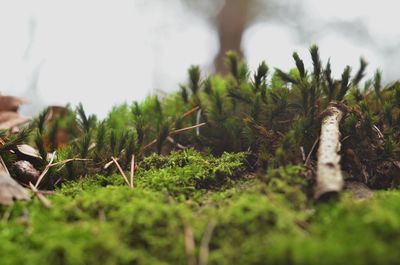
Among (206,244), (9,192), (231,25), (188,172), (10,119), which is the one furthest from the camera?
(231,25)

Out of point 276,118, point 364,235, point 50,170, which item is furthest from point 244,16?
point 364,235

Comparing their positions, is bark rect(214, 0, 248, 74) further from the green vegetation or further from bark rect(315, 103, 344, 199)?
bark rect(315, 103, 344, 199)

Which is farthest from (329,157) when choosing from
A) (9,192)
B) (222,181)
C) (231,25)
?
(231,25)

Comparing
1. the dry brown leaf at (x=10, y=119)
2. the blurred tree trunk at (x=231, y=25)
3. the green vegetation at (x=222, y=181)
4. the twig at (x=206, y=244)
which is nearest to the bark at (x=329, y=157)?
the green vegetation at (x=222, y=181)

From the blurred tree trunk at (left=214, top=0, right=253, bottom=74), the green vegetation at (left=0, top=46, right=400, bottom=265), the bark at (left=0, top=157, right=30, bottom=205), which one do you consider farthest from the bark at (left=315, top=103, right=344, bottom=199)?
the blurred tree trunk at (left=214, top=0, right=253, bottom=74)

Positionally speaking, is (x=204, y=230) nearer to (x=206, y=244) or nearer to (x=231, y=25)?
(x=206, y=244)

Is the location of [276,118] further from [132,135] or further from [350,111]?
[132,135]

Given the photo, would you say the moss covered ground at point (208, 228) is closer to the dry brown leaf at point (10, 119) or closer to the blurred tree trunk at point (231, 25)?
the dry brown leaf at point (10, 119)
